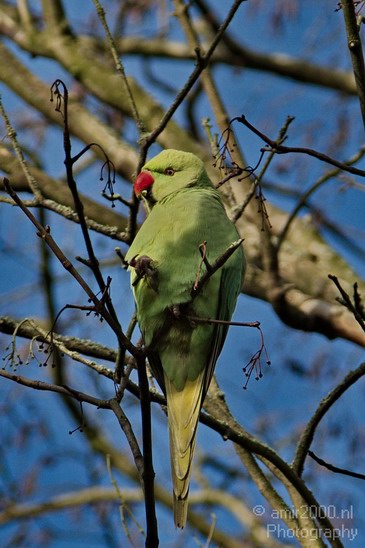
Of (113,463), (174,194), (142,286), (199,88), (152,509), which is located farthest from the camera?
(113,463)

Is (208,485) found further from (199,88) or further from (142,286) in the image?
(142,286)

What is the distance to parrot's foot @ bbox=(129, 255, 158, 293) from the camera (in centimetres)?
215

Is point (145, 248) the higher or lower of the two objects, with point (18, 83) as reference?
lower

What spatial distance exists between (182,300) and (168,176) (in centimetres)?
68

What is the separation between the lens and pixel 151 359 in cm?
226

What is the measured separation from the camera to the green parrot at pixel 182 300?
2.12m

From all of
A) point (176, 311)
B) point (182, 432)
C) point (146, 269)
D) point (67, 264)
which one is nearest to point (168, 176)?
point (146, 269)

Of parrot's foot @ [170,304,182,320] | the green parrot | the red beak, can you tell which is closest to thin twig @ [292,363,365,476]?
the green parrot

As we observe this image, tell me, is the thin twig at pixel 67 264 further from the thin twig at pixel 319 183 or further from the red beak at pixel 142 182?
the thin twig at pixel 319 183

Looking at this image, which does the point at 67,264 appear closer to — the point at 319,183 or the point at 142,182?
the point at 142,182

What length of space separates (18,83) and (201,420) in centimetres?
314

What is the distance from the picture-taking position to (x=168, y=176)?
269 centimetres

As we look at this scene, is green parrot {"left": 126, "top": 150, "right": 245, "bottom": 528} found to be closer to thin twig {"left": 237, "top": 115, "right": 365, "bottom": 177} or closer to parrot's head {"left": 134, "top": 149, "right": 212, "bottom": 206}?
parrot's head {"left": 134, "top": 149, "right": 212, "bottom": 206}

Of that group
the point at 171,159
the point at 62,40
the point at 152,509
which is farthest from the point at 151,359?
the point at 62,40
